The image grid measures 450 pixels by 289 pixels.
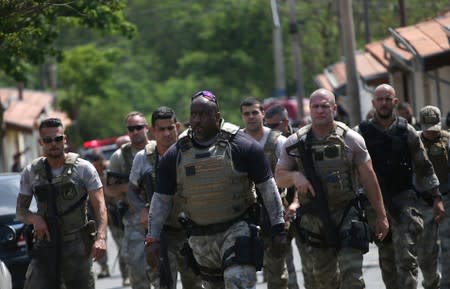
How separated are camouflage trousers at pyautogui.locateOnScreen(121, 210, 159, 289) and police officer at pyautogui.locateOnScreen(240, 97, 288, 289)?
41.3 inches

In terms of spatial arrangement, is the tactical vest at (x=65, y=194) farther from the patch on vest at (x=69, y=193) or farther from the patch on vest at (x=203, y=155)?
the patch on vest at (x=203, y=155)

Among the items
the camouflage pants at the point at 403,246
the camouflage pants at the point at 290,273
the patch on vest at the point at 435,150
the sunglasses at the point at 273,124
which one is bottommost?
the camouflage pants at the point at 290,273

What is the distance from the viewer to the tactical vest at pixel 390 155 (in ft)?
35.4

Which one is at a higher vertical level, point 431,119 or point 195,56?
point 195,56

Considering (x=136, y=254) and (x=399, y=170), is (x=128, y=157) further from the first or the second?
(x=399, y=170)

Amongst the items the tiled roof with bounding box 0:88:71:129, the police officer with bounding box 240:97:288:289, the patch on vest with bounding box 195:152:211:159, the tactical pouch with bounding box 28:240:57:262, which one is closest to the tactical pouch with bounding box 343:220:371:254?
the patch on vest with bounding box 195:152:211:159

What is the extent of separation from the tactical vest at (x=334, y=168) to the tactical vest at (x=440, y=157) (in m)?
2.64

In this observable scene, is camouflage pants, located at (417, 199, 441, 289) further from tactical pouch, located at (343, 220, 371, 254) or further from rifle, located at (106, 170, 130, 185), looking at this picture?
rifle, located at (106, 170, 130, 185)

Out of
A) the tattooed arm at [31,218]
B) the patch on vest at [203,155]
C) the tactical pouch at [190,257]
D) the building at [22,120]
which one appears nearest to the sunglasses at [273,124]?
the tattooed arm at [31,218]

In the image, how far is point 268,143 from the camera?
11.9 metres

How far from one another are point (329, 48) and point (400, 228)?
53307 millimetres

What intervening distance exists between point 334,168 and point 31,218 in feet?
7.98

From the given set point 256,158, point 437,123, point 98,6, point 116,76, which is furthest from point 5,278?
point 116,76

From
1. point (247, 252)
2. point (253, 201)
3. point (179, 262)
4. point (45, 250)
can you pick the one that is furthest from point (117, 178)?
point (247, 252)
